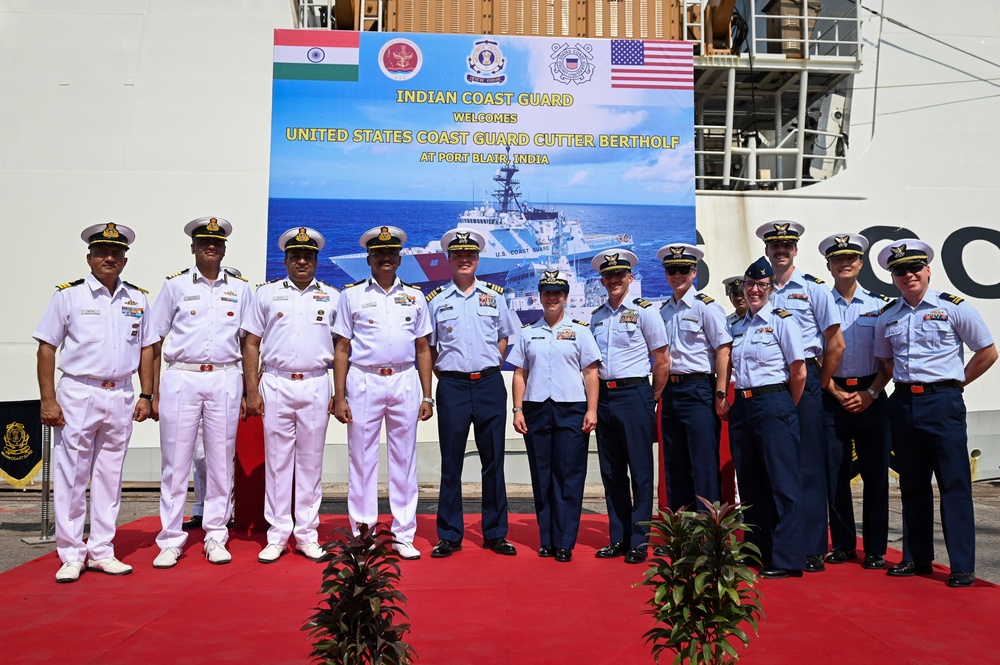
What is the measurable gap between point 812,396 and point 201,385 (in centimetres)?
335

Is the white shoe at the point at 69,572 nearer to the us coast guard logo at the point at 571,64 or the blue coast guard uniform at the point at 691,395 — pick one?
the blue coast guard uniform at the point at 691,395

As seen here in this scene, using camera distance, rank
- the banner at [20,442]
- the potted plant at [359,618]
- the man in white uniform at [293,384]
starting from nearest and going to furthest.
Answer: the potted plant at [359,618] → the man in white uniform at [293,384] → the banner at [20,442]

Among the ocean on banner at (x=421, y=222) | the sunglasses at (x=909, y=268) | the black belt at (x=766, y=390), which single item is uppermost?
the ocean on banner at (x=421, y=222)

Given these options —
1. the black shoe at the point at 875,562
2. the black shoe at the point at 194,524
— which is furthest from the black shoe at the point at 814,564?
the black shoe at the point at 194,524

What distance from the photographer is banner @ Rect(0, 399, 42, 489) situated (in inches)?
249

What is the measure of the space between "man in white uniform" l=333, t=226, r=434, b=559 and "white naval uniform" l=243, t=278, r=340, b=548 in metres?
0.12

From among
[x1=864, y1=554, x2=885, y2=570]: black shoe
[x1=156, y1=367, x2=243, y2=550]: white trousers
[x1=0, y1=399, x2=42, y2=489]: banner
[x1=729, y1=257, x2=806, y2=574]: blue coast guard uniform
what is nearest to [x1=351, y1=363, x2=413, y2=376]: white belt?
[x1=156, y1=367, x2=243, y2=550]: white trousers

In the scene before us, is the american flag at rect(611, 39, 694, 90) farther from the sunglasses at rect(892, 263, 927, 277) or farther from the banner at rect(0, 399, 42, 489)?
the banner at rect(0, 399, 42, 489)

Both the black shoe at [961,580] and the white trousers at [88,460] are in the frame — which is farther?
the white trousers at [88,460]

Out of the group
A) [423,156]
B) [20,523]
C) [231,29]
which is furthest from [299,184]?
[20,523]

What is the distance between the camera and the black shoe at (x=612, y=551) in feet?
15.0

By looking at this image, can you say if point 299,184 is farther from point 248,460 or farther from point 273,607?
point 273,607

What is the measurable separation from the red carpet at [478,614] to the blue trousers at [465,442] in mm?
225

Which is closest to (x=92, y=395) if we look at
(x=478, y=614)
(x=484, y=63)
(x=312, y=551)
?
(x=312, y=551)
